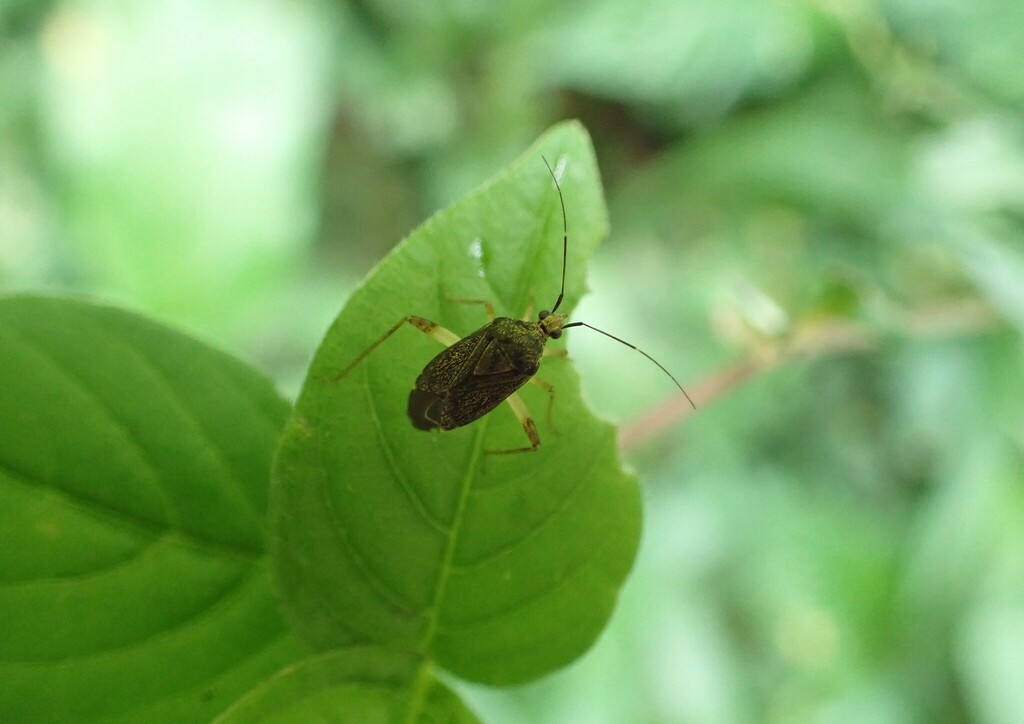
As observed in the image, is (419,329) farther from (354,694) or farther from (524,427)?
(354,694)

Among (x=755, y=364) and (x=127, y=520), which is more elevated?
(x=127, y=520)

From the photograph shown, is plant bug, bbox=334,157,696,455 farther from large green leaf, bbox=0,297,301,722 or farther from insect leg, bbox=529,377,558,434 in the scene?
large green leaf, bbox=0,297,301,722

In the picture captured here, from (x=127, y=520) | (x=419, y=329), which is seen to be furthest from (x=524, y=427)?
(x=127, y=520)

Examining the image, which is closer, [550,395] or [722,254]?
[550,395]

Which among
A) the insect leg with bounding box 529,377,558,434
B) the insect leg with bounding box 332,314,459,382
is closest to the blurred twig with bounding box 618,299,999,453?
the insect leg with bounding box 529,377,558,434

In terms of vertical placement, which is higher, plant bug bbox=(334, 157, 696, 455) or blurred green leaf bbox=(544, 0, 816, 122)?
blurred green leaf bbox=(544, 0, 816, 122)

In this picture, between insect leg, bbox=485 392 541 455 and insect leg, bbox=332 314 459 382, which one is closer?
insect leg, bbox=332 314 459 382

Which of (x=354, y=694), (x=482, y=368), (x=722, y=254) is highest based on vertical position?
(x=722, y=254)
